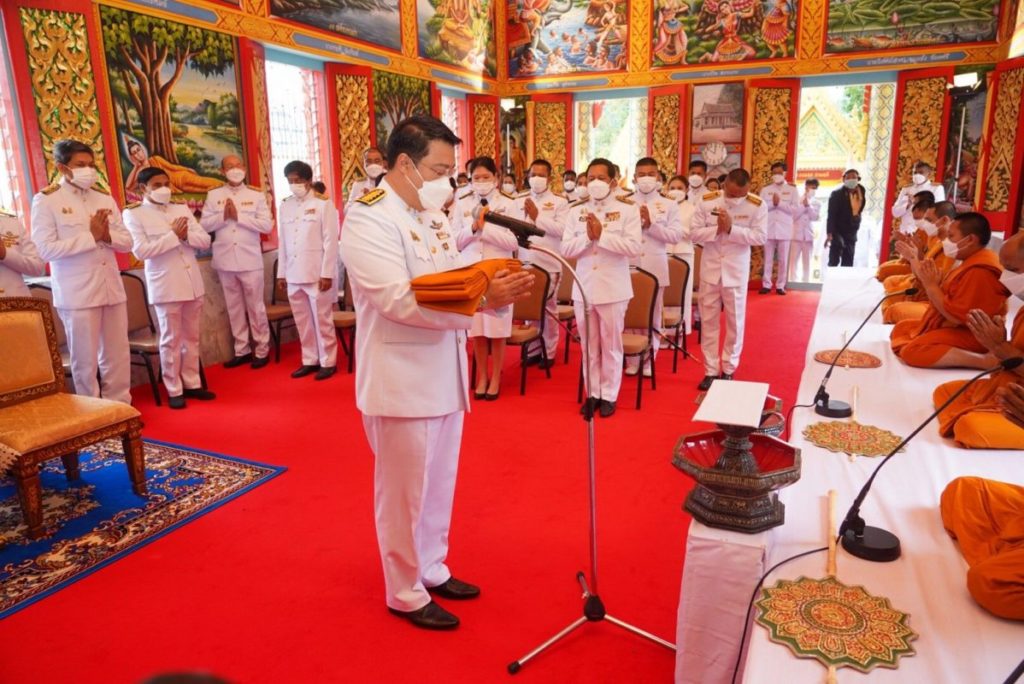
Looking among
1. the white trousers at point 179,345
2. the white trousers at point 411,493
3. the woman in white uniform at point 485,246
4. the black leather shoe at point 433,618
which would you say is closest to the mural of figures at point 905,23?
the woman in white uniform at point 485,246

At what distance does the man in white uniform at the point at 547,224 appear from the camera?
20.5 ft

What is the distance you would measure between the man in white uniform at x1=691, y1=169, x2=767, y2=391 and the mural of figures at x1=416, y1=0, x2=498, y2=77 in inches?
217

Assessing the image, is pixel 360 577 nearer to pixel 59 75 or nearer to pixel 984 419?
pixel 984 419

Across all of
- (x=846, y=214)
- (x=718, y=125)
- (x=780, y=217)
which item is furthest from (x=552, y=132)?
(x=846, y=214)

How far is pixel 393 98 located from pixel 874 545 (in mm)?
8279

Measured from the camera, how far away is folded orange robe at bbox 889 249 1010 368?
3.75m

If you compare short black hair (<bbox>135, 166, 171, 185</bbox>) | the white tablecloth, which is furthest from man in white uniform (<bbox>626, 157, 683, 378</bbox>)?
short black hair (<bbox>135, 166, 171, 185</bbox>)

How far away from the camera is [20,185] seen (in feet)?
17.2

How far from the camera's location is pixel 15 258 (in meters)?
4.50

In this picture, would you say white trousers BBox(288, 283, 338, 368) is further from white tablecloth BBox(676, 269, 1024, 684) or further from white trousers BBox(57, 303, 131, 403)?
white tablecloth BBox(676, 269, 1024, 684)

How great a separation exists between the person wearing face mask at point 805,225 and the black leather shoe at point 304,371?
7.46m

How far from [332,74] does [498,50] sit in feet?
14.5

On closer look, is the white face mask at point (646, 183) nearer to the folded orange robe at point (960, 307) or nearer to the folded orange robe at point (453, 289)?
the folded orange robe at point (960, 307)

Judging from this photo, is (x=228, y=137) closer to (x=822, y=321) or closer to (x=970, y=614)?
(x=822, y=321)
